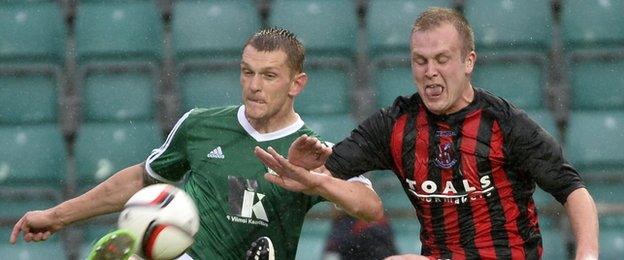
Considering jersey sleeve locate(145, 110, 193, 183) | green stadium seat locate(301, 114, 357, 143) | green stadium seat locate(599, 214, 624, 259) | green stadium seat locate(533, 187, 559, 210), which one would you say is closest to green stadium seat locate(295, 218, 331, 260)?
green stadium seat locate(301, 114, 357, 143)

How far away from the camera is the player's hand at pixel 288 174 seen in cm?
427

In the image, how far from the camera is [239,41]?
8.24m

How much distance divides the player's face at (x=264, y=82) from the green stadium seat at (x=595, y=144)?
300cm

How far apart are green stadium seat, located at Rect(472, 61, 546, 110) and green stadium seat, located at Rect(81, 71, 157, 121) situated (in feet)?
6.88

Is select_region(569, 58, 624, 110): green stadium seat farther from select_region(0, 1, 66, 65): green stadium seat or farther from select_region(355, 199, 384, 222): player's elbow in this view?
select_region(355, 199, 384, 222): player's elbow

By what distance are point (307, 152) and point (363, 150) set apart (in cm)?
33

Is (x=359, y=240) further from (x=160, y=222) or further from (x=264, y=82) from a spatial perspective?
(x=160, y=222)

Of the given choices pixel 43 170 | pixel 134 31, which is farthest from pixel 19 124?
pixel 134 31

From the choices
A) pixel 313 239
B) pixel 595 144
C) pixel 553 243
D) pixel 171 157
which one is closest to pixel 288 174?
pixel 171 157

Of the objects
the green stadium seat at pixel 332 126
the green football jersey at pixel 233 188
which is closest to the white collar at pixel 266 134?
the green football jersey at pixel 233 188

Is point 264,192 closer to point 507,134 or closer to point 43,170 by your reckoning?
point 507,134

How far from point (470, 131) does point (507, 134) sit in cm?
14

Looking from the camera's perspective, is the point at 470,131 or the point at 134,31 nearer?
the point at 470,131

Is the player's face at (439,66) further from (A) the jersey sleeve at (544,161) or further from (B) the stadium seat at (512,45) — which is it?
(B) the stadium seat at (512,45)
